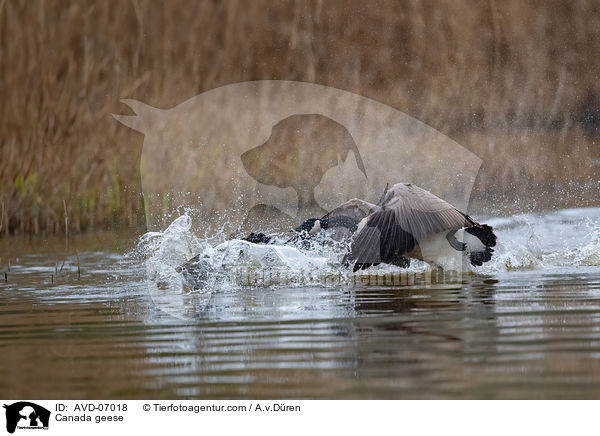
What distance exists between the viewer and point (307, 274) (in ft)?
22.0

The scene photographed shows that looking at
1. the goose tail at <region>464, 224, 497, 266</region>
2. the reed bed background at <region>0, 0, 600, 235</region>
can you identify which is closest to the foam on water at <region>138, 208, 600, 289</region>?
the goose tail at <region>464, 224, 497, 266</region>

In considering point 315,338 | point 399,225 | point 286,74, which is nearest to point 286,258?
point 399,225

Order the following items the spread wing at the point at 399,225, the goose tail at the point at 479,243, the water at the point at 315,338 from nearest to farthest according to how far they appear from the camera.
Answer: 1. the water at the point at 315,338
2. the spread wing at the point at 399,225
3. the goose tail at the point at 479,243

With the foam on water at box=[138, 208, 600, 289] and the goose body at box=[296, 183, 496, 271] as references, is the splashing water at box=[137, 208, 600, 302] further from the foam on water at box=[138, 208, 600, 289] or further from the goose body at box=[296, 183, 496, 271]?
the goose body at box=[296, 183, 496, 271]

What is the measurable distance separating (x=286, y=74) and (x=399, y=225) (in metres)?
5.71

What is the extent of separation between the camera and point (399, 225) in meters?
6.44
